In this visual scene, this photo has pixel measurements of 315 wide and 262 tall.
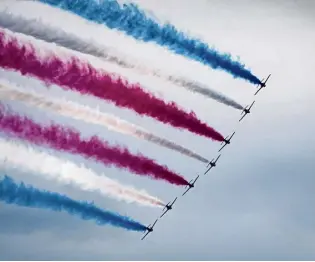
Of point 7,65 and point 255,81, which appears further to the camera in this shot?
point 255,81

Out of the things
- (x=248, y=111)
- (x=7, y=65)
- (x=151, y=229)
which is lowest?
(x=151, y=229)

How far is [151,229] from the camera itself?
88.7ft

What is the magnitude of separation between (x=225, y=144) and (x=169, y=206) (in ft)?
12.9

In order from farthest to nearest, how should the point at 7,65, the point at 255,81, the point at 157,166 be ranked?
the point at 255,81
the point at 157,166
the point at 7,65

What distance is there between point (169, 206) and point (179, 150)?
10.9 ft

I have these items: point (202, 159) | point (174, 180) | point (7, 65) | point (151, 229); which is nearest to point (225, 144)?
point (202, 159)

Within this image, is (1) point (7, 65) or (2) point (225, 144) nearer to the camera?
(1) point (7, 65)

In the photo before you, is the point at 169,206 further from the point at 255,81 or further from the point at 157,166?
the point at 255,81

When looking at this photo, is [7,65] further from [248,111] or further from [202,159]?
[248,111]

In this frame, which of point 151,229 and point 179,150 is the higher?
point 179,150

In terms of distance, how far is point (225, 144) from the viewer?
2700 cm

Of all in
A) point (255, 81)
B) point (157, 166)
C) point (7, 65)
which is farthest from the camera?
point (255, 81)

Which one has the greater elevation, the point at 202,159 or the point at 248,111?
the point at 248,111

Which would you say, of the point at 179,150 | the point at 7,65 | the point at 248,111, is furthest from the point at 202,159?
the point at 7,65
